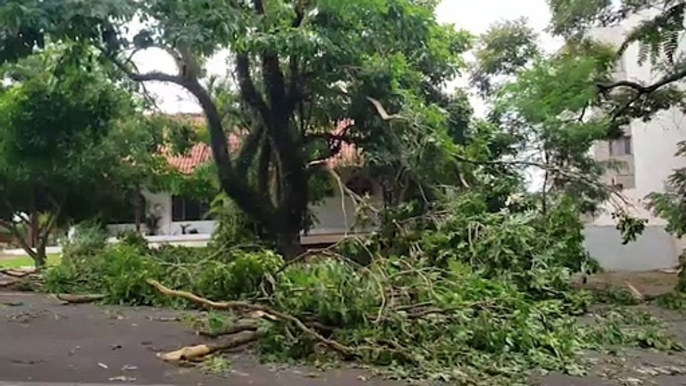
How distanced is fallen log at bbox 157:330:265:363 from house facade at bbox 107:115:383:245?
22.2 ft

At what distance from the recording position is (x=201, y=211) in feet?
61.5

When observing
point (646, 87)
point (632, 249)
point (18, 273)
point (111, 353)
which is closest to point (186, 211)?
point (18, 273)

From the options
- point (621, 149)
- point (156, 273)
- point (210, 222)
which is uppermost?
point (621, 149)

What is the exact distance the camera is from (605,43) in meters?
10.3

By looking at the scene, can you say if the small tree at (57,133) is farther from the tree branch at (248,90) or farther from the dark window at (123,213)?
the tree branch at (248,90)

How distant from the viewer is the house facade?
12.8 meters

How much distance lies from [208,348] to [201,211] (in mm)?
13890

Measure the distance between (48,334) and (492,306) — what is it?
4.13m

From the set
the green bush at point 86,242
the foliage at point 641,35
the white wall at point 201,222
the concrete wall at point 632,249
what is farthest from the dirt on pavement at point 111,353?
the concrete wall at point 632,249

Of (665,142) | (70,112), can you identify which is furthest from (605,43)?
(70,112)

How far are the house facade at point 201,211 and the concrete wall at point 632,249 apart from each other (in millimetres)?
6099

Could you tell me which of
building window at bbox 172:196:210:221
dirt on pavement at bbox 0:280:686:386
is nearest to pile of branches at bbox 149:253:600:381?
dirt on pavement at bbox 0:280:686:386

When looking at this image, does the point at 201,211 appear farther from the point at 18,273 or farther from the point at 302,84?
the point at 302,84

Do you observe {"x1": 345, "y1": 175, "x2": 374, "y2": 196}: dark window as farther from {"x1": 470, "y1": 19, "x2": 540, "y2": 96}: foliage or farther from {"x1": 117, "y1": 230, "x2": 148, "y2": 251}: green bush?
{"x1": 117, "y1": 230, "x2": 148, "y2": 251}: green bush
